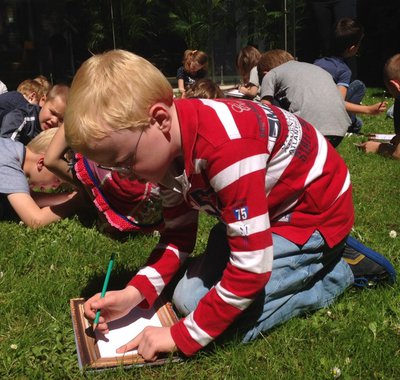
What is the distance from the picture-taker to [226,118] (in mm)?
1847

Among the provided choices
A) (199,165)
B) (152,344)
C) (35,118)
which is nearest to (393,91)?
(35,118)

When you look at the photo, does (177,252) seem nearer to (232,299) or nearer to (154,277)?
(154,277)

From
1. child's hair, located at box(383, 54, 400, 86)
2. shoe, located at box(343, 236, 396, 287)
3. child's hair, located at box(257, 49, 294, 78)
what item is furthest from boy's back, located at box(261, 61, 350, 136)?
shoe, located at box(343, 236, 396, 287)

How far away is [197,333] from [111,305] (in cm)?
38

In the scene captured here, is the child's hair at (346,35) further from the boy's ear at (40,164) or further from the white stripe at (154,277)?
the white stripe at (154,277)

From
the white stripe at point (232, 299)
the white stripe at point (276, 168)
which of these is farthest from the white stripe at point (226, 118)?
the white stripe at point (232, 299)

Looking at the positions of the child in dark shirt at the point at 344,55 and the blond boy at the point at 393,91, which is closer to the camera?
the blond boy at the point at 393,91

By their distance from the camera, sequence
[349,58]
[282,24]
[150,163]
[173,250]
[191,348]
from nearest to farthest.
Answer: [150,163] → [191,348] → [173,250] → [349,58] → [282,24]

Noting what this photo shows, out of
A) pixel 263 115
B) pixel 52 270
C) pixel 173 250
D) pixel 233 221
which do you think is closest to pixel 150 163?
pixel 233 221

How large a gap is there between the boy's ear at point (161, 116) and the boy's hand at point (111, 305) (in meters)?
0.70

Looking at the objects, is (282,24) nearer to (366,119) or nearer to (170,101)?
(366,119)

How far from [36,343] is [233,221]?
922mm

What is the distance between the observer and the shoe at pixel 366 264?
2402 mm

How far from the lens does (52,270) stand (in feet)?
9.19
